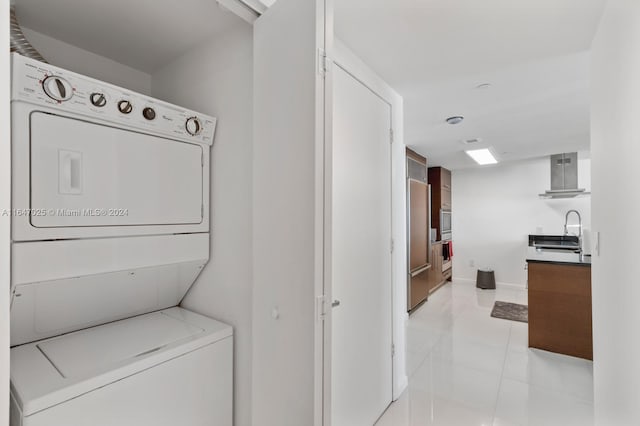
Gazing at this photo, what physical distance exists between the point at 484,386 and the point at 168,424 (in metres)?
2.29

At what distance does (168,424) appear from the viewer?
115cm

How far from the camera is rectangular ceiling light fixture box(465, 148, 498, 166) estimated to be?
14.3ft

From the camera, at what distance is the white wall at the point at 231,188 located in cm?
136

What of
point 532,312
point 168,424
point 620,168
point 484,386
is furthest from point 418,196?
point 168,424

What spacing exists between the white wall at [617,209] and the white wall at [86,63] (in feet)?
7.59

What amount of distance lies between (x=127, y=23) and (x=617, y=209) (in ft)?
7.67

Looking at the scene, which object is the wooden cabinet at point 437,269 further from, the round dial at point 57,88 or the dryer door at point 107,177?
the round dial at point 57,88

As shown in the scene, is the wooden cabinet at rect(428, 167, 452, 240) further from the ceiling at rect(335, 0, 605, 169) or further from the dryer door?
the dryer door

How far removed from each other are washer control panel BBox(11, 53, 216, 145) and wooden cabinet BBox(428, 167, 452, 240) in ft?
15.9

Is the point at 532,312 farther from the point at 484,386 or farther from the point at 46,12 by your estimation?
the point at 46,12

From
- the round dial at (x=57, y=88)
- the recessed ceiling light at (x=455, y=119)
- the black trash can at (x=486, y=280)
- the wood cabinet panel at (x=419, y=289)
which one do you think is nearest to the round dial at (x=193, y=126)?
the round dial at (x=57, y=88)

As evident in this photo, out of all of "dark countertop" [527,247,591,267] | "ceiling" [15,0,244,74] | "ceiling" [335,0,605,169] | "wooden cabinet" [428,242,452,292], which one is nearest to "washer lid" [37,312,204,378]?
"ceiling" [15,0,244,74]

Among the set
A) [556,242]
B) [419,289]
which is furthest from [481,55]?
[556,242]

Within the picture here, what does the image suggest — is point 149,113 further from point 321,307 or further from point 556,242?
point 556,242
